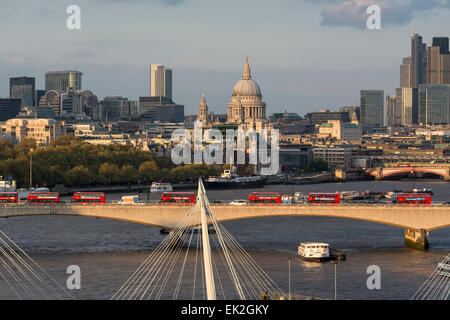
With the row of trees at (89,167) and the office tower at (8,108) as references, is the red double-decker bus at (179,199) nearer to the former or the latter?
the row of trees at (89,167)

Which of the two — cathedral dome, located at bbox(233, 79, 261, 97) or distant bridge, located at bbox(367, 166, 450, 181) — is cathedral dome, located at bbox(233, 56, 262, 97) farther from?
distant bridge, located at bbox(367, 166, 450, 181)

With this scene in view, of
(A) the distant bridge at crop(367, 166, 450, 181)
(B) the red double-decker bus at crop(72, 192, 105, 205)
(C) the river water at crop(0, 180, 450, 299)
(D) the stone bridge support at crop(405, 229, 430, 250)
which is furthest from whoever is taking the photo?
(A) the distant bridge at crop(367, 166, 450, 181)

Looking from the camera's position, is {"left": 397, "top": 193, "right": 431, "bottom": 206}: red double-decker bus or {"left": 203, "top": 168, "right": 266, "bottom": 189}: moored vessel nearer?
{"left": 397, "top": 193, "right": 431, "bottom": 206}: red double-decker bus

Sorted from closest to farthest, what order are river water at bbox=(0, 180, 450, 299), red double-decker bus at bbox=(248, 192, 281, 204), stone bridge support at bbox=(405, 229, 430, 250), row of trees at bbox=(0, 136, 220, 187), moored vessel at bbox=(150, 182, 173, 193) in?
river water at bbox=(0, 180, 450, 299) → stone bridge support at bbox=(405, 229, 430, 250) → red double-decker bus at bbox=(248, 192, 281, 204) → row of trees at bbox=(0, 136, 220, 187) → moored vessel at bbox=(150, 182, 173, 193)

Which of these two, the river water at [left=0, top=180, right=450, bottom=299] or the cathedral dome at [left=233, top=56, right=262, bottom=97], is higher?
the cathedral dome at [left=233, top=56, right=262, bottom=97]

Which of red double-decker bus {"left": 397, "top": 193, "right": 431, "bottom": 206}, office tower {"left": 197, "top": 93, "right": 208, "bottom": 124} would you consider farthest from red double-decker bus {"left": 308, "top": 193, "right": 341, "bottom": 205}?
office tower {"left": 197, "top": 93, "right": 208, "bottom": 124}

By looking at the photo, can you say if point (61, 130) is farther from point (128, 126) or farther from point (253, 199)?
point (253, 199)

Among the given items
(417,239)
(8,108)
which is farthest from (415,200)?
(8,108)
